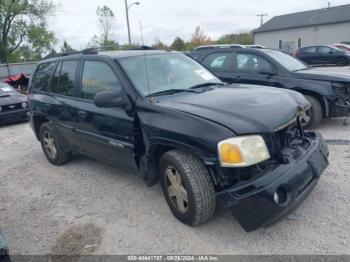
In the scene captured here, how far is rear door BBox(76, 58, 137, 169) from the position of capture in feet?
11.8

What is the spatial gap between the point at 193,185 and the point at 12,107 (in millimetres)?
7843

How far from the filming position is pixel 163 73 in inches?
150

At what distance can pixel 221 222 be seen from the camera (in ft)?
10.5

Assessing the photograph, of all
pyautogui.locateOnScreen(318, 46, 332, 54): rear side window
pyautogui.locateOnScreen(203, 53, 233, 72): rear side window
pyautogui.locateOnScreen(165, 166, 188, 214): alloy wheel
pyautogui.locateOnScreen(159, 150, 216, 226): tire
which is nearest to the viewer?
pyautogui.locateOnScreen(159, 150, 216, 226): tire

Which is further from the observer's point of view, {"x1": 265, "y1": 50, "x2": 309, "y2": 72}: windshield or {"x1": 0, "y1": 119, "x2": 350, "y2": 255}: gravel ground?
{"x1": 265, "y1": 50, "x2": 309, "y2": 72}: windshield

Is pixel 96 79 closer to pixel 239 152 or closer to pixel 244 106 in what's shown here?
pixel 244 106

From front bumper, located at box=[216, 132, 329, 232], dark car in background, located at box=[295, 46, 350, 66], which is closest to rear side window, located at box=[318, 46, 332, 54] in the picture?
dark car in background, located at box=[295, 46, 350, 66]

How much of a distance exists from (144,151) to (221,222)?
1060mm

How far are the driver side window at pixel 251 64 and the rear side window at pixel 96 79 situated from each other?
3.67 metres

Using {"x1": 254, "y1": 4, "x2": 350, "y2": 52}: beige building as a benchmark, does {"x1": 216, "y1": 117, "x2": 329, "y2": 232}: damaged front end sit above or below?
below

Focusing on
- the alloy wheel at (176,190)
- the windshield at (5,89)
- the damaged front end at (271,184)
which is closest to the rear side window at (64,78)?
the alloy wheel at (176,190)

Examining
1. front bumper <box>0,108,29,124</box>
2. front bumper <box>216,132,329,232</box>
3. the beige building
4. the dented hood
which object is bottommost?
front bumper <box>0,108,29,124</box>

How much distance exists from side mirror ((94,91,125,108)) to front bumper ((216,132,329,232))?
4.70 feet

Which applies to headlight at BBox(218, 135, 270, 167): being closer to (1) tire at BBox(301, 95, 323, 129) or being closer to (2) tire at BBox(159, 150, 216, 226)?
(2) tire at BBox(159, 150, 216, 226)
